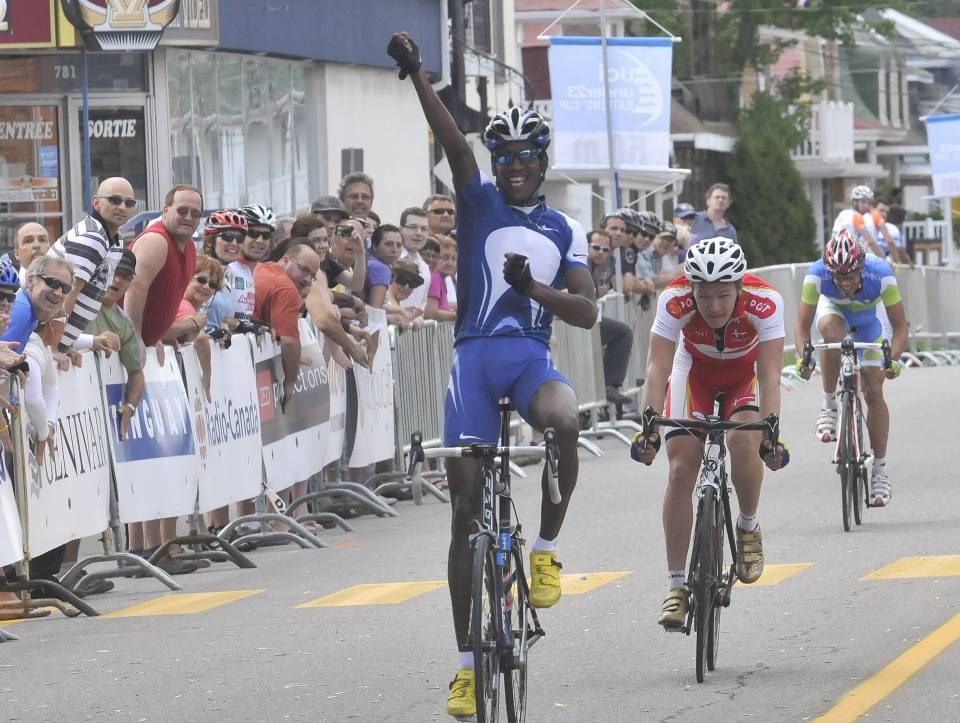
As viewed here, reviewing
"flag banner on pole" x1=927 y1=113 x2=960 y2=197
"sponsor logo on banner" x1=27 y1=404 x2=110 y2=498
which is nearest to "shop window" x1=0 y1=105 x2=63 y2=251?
"sponsor logo on banner" x1=27 y1=404 x2=110 y2=498

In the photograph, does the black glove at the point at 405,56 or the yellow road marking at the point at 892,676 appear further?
the yellow road marking at the point at 892,676

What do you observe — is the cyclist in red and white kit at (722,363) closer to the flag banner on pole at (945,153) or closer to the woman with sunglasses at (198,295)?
the woman with sunglasses at (198,295)

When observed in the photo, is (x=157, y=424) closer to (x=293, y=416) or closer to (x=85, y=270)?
(x=85, y=270)

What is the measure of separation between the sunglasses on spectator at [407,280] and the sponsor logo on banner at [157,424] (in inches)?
171

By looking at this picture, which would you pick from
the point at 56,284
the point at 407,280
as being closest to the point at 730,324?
the point at 56,284

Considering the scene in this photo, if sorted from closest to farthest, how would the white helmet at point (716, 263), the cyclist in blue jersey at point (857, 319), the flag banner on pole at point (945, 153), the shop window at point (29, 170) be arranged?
the white helmet at point (716, 263)
the cyclist in blue jersey at point (857, 319)
the shop window at point (29, 170)
the flag banner on pole at point (945, 153)

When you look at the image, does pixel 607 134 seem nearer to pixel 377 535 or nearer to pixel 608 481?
pixel 608 481

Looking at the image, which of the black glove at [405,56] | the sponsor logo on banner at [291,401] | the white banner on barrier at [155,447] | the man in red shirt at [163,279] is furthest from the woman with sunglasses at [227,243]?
the black glove at [405,56]

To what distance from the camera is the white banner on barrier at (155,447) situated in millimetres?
13031

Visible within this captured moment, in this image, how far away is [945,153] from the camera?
38438mm

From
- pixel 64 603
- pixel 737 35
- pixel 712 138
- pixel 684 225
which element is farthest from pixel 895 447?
pixel 737 35

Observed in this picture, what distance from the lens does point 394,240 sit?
17641mm

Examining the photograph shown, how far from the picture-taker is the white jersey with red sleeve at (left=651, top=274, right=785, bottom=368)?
9.60 meters

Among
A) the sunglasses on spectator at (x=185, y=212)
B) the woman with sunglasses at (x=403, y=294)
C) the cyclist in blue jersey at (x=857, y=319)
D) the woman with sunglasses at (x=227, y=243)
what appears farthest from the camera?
the woman with sunglasses at (x=403, y=294)
